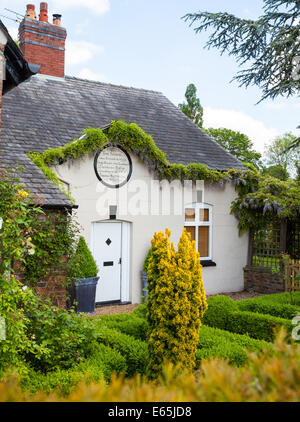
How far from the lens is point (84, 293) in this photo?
10781mm

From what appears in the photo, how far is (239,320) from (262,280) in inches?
237

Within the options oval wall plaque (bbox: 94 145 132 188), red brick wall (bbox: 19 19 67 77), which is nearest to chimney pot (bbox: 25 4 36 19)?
red brick wall (bbox: 19 19 67 77)

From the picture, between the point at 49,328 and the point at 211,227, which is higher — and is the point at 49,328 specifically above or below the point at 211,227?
below

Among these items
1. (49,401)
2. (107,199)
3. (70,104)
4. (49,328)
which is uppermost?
(70,104)

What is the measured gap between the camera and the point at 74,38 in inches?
566

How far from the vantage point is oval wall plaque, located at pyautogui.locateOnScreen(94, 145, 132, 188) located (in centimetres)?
1176

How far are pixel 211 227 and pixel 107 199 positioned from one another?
4074mm

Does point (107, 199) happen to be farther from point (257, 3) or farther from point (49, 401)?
point (49, 401)

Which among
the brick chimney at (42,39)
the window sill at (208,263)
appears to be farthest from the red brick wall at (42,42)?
the window sill at (208,263)

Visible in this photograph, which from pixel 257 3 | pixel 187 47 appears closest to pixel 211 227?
pixel 187 47

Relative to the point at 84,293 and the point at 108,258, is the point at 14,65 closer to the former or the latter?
the point at 84,293

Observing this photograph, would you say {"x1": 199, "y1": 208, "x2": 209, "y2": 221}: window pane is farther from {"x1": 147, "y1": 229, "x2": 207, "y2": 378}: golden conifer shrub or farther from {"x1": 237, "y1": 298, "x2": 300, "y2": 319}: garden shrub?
{"x1": 147, "y1": 229, "x2": 207, "y2": 378}: golden conifer shrub

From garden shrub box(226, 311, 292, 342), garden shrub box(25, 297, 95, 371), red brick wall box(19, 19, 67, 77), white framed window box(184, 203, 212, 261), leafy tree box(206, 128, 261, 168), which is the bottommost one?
garden shrub box(226, 311, 292, 342)

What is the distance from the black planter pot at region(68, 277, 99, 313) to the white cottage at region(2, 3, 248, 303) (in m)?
0.91
